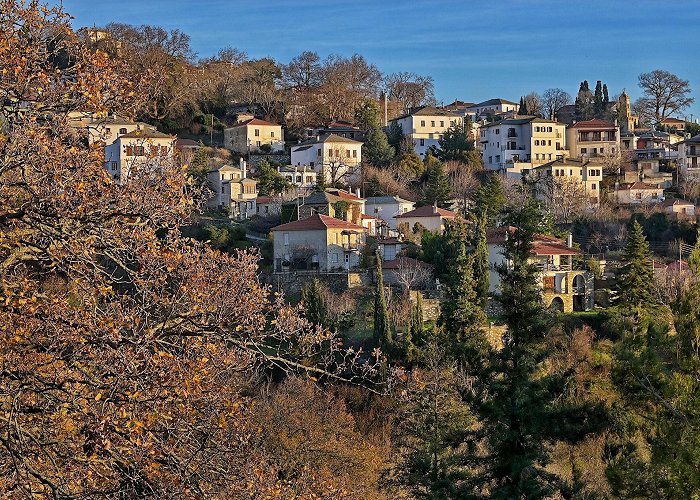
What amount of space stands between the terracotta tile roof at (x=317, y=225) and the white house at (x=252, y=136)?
24984 millimetres

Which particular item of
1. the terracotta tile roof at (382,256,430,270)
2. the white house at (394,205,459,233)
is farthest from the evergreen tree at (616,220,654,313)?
the white house at (394,205,459,233)

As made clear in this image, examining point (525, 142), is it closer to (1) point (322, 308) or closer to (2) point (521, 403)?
(1) point (322, 308)

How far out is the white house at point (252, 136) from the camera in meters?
69.9

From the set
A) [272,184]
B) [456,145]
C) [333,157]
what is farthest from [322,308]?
[456,145]

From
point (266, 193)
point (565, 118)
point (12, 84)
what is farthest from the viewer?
point (565, 118)

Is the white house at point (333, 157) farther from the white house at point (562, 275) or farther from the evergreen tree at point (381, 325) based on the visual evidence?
the evergreen tree at point (381, 325)

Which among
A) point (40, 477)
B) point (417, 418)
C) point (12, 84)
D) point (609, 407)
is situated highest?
point (12, 84)

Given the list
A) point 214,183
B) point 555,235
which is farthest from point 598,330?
point 214,183

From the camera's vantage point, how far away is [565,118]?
A: 87125mm

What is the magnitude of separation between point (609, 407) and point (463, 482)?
3.53m

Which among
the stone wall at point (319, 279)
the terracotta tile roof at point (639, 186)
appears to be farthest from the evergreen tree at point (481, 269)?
the terracotta tile roof at point (639, 186)

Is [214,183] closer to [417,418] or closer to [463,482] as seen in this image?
[417,418]

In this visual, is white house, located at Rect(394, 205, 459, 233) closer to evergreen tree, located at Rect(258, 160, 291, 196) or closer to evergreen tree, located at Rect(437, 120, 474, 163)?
evergreen tree, located at Rect(258, 160, 291, 196)

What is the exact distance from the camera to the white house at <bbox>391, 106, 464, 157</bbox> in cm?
7244
